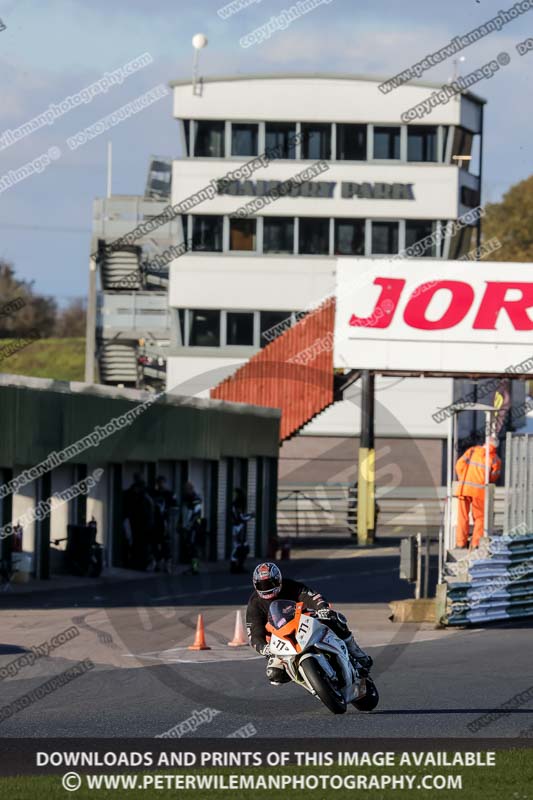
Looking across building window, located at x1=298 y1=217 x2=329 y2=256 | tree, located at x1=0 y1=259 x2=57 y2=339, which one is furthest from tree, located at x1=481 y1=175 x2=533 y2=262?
building window, located at x1=298 y1=217 x2=329 y2=256

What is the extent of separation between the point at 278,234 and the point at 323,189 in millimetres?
2526

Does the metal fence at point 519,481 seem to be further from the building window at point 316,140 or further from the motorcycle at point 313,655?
the building window at point 316,140

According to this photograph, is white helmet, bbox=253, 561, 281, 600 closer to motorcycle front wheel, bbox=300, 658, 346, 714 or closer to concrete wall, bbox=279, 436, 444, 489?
motorcycle front wheel, bbox=300, 658, 346, 714

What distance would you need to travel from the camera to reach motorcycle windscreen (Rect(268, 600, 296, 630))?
1334 centimetres

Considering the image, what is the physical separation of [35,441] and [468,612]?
965cm

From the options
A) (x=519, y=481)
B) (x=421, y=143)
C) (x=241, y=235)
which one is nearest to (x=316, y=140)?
(x=421, y=143)

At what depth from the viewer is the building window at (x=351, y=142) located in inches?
2387

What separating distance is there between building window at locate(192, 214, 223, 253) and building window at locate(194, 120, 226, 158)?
2490mm

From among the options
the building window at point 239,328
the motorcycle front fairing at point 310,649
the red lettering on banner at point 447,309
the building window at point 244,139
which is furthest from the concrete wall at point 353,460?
the motorcycle front fairing at point 310,649

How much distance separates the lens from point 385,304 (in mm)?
40781

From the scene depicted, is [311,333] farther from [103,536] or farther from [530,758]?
[530,758]

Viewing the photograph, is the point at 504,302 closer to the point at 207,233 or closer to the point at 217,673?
the point at 207,233

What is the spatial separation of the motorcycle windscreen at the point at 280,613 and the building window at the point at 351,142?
4865cm

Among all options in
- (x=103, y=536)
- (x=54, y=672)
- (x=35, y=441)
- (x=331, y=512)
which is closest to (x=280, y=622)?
(x=54, y=672)
